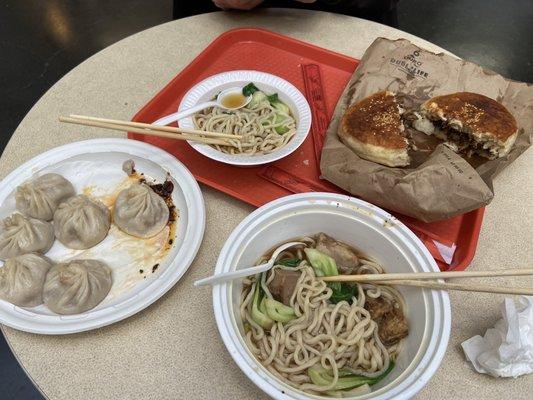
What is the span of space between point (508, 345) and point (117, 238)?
1.35m

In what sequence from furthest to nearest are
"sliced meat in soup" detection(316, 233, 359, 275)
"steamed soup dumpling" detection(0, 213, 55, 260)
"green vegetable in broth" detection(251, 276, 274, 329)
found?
"steamed soup dumpling" detection(0, 213, 55, 260), "sliced meat in soup" detection(316, 233, 359, 275), "green vegetable in broth" detection(251, 276, 274, 329)

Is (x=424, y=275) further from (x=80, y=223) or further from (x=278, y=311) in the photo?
(x=80, y=223)

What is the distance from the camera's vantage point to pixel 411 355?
1.19 metres

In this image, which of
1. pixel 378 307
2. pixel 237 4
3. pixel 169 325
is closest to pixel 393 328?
pixel 378 307

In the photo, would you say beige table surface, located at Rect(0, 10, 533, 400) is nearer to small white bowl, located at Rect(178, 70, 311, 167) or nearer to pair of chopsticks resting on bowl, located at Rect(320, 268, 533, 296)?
small white bowl, located at Rect(178, 70, 311, 167)

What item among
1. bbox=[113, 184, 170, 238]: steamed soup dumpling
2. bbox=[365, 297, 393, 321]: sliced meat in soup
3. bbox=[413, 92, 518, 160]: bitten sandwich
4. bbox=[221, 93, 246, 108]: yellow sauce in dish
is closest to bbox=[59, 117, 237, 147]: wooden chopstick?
bbox=[113, 184, 170, 238]: steamed soup dumpling

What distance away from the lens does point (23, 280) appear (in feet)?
4.54

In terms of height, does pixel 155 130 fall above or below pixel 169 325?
above

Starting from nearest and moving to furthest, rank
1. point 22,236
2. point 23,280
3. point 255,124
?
point 23,280
point 22,236
point 255,124

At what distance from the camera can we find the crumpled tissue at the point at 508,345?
3.91ft

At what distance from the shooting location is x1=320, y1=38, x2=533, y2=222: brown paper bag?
1.57 meters

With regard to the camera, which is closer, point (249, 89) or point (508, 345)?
point (508, 345)

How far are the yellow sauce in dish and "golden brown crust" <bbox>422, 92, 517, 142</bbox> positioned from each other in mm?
887

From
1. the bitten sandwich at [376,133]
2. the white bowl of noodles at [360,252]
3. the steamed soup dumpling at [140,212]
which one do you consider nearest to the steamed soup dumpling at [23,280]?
the steamed soup dumpling at [140,212]
